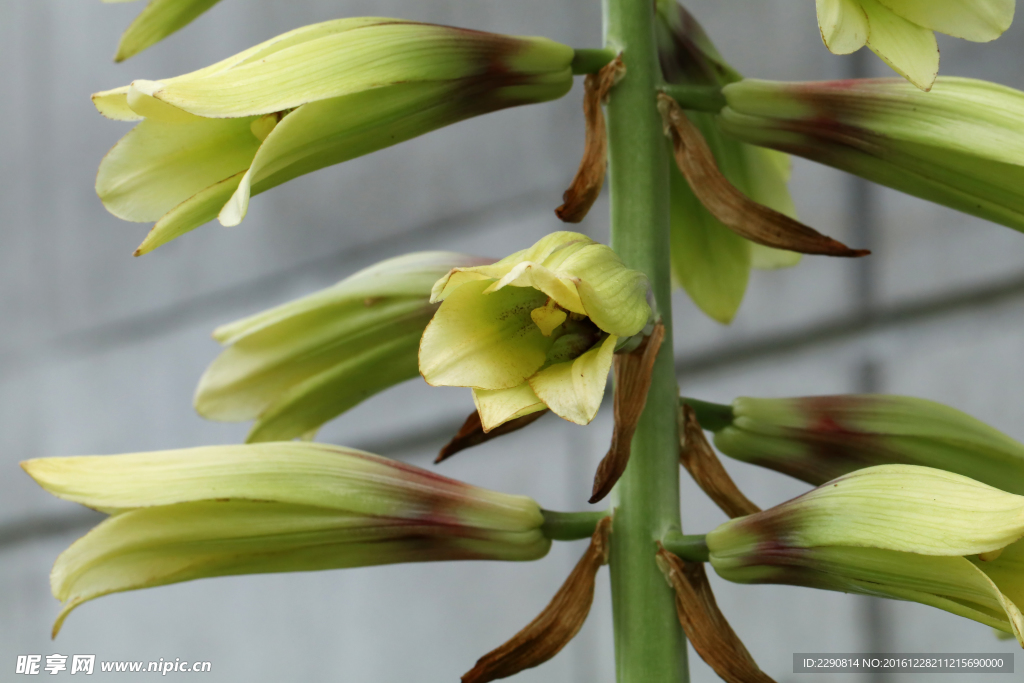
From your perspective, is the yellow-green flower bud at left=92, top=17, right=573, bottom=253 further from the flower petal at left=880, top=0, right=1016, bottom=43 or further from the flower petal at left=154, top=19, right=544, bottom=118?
the flower petal at left=880, top=0, right=1016, bottom=43

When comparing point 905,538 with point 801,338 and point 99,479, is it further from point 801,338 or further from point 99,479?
point 801,338

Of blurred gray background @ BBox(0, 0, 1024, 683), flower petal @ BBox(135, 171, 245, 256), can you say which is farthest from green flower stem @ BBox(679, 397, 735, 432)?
blurred gray background @ BBox(0, 0, 1024, 683)

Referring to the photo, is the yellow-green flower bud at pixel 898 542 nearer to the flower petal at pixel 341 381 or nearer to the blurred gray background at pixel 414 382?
the flower petal at pixel 341 381

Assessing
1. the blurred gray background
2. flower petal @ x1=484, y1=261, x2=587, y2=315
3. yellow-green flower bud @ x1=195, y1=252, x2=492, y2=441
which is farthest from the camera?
the blurred gray background

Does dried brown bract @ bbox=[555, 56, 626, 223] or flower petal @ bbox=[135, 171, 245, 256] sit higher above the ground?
dried brown bract @ bbox=[555, 56, 626, 223]

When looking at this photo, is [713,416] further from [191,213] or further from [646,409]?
[191,213]

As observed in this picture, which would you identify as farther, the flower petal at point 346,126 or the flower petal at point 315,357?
the flower petal at point 315,357

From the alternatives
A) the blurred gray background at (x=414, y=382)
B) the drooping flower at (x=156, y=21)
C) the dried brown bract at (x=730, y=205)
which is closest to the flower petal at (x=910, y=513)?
the dried brown bract at (x=730, y=205)

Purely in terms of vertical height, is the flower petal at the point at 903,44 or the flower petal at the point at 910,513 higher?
the flower petal at the point at 903,44
